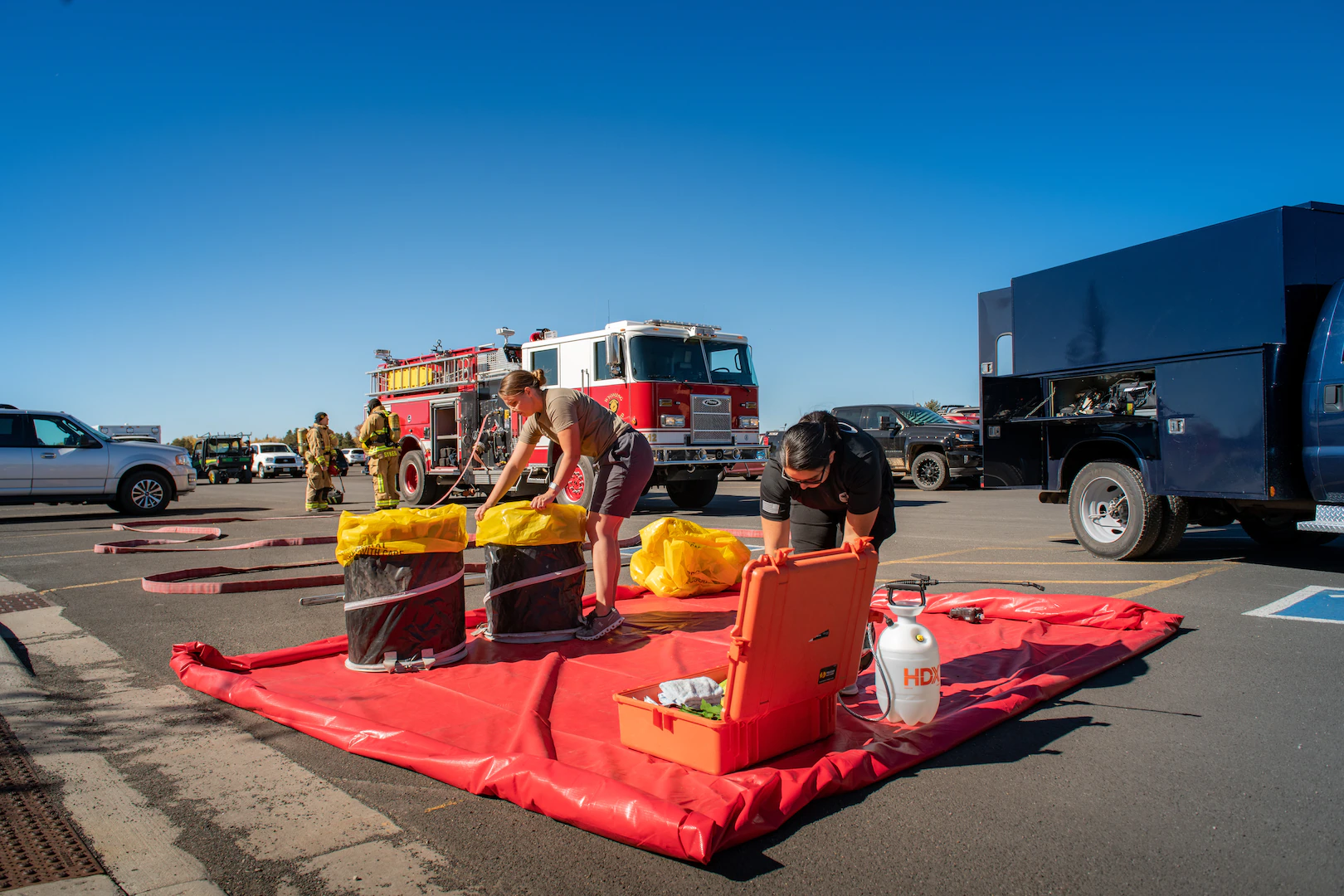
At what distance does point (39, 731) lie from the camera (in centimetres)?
364

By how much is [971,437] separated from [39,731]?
17332 mm

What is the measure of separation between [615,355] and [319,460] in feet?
18.9

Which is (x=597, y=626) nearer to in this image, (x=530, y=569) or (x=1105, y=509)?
(x=530, y=569)

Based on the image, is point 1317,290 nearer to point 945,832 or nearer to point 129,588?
point 945,832

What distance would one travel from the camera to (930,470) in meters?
19.1

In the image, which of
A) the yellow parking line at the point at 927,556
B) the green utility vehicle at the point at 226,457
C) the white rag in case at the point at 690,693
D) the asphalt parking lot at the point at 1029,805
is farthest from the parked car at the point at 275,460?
the white rag in case at the point at 690,693

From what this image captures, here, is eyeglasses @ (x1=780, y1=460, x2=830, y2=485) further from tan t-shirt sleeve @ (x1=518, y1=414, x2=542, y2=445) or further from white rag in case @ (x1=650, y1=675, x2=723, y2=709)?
tan t-shirt sleeve @ (x1=518, y1=414, x2=542, y2=445)

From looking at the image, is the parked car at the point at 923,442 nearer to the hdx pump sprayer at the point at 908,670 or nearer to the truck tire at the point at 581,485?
the truck tire at the point at 581,485

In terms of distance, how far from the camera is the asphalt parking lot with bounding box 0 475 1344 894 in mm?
2477

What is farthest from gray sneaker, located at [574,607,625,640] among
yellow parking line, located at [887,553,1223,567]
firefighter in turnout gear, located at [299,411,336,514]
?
firefighter in turnout gear, located at [299,411,336,514]

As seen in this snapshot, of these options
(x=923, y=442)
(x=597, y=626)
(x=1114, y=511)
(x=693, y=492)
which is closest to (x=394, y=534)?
(x=597, y=626)

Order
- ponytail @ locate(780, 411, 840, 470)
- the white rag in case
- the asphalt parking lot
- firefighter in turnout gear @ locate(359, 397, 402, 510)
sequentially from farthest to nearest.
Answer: firefighter in turnout gear @ locate(359, 397, 402, 510) < ponytail @ locate(780, 411, 840, 470) < the white rag in case < the asphalt parking lot

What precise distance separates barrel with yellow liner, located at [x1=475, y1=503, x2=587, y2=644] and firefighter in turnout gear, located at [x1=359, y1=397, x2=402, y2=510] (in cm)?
853

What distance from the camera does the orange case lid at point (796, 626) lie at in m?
2.99
